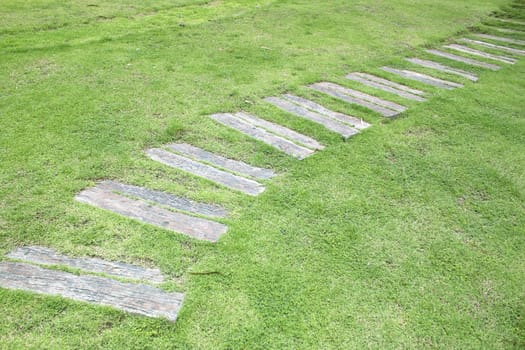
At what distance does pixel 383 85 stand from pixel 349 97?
2.61 feet

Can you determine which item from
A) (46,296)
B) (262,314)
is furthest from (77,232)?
(262,314)

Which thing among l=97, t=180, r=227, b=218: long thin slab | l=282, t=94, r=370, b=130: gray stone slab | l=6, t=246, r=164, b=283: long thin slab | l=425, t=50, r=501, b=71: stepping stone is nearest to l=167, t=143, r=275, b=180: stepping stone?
l=97, t=180, r=227, b=218: long thin slab

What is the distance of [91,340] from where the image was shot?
7.06 feet

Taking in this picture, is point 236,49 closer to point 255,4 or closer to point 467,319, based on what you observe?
point 255,4

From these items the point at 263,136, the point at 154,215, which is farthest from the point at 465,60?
the point at 154,215

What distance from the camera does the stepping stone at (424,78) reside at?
18.9 feet

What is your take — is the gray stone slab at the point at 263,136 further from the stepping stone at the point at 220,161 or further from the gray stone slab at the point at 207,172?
the gray stone slab at the point at 207,172

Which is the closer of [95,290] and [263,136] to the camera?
[95,290]

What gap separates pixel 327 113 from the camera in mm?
4730

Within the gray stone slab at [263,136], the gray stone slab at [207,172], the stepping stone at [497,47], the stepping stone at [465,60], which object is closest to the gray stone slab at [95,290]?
the gray stone slab at [207,172]

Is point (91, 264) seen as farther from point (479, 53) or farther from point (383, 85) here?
point (479, 53)

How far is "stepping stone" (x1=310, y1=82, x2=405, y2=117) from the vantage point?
4906 mm

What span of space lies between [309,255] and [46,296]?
1.80 metres

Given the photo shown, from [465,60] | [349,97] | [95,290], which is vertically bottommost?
[95,290]
